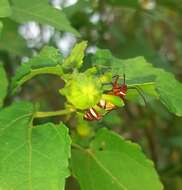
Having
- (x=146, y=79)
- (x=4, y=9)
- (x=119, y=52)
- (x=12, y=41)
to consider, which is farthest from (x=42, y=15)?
(x=119, y=52)

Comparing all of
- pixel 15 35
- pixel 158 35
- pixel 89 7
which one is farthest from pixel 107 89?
pixel 158 35

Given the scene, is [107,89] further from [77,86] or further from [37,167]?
[37,167]

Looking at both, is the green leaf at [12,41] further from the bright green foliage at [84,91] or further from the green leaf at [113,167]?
the bright green foliage at [84,91]

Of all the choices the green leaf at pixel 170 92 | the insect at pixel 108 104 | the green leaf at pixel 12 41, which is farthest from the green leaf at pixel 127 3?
the insect at pixel 108 104

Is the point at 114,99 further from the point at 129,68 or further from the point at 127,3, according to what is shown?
the point at 127,3

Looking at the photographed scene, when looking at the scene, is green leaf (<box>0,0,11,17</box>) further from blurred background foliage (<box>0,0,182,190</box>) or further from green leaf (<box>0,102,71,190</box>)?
blurred background foliage (<box>0,0,182,190</box>)

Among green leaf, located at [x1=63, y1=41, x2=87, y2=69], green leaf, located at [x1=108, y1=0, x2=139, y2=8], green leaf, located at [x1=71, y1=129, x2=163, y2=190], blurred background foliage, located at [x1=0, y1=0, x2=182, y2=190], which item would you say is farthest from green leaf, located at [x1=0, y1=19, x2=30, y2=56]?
green leaf, located at [x1=63, y1=41, x2=87, y2=69]
